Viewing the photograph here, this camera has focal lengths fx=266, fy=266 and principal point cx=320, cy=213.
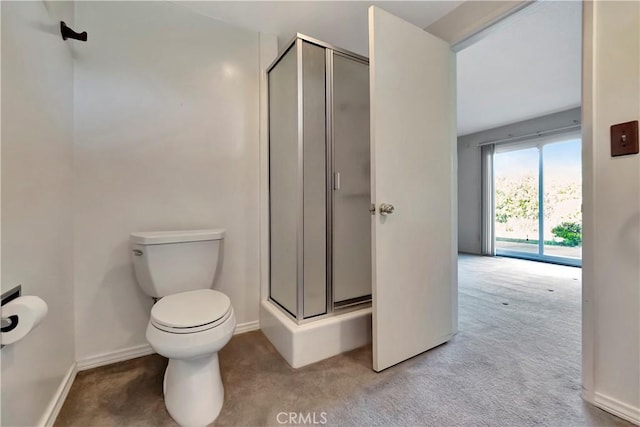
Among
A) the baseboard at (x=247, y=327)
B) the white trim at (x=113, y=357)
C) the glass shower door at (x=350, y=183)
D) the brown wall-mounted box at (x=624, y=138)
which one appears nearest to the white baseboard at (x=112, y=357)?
the white trim at (x=113, y=357)

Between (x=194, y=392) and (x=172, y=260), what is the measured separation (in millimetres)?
669

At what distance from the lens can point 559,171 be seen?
4.25m

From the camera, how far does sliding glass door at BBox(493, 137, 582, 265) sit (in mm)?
4121

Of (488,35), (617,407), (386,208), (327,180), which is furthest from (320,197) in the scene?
(617,407)

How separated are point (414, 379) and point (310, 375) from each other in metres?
0.54

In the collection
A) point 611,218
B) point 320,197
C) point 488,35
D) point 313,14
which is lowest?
point 611,218

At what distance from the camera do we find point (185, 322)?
1092 mm

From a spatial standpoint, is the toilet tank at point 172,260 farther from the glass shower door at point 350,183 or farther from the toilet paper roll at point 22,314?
the glass shower door at point 350,183

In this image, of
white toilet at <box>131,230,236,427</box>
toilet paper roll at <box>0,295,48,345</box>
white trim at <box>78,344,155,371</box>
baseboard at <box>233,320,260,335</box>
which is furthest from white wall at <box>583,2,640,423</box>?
white trim at <box>78,344,155,371</box>

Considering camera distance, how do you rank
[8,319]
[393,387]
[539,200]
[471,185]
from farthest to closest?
[471,185] → [539,200] → [393,387] → [8,319]

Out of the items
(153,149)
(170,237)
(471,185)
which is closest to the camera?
(170,237)

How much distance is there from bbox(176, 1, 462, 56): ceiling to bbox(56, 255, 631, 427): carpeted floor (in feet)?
7.38

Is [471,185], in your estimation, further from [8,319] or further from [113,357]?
[8,319]

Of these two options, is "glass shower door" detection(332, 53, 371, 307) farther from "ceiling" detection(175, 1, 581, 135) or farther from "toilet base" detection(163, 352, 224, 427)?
"toilet base" detection(163, 352, 224, 427)
